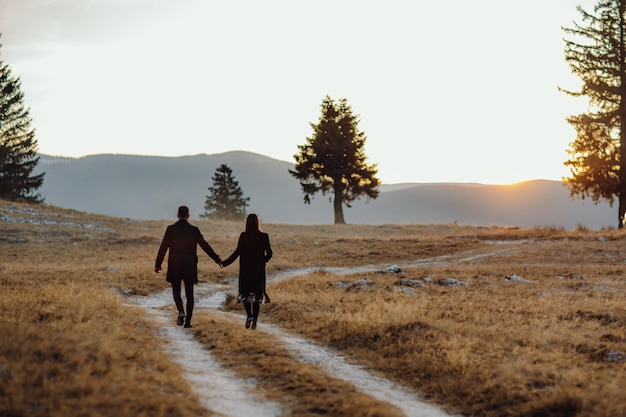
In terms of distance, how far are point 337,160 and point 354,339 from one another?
2093 inches

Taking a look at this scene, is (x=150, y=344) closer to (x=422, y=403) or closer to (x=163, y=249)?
(x=163, y=249)

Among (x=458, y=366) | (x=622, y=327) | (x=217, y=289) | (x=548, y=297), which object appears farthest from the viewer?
(x=217, y=289)

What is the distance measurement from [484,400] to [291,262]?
25.2 metres

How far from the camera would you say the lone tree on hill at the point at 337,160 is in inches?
2566

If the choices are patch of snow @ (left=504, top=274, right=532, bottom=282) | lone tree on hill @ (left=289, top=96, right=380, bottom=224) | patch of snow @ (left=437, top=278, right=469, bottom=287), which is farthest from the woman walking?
lone tree on hill @ (left=289, top=96, right=380, bottom=224)

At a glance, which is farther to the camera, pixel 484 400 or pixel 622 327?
pixel 622 327

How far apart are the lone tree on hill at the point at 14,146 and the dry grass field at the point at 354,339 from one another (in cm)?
4031

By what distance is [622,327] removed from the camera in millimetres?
14750

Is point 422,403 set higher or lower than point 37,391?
lower

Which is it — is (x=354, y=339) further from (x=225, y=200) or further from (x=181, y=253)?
(x=225, y=200)

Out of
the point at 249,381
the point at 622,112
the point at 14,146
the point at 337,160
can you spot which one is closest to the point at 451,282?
the point at 249,381

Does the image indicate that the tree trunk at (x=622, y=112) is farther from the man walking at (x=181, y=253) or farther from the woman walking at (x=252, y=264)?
the man walking at (x=181, y=253)

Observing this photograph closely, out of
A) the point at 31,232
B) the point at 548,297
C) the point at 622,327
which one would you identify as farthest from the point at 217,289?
the point at 31,232

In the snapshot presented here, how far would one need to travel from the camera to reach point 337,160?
214 ft
